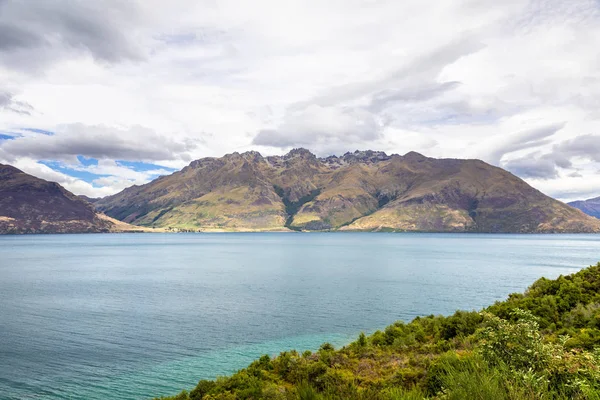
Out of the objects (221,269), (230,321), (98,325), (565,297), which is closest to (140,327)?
→ (98,325)

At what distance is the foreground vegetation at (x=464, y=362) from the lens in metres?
11.1

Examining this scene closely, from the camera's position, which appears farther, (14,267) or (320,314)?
(14,267)

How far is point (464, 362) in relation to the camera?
18062 mm

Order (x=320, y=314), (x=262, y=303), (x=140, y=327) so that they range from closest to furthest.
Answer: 1. (x=140, y=327)
2. (x=320, y=314)
3. (x=262, y=303)

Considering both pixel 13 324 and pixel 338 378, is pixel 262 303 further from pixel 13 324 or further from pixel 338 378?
pixel 338 378

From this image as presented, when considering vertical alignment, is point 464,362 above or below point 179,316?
above

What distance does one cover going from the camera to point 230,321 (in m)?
62.7

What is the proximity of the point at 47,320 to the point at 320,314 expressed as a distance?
4520 cm

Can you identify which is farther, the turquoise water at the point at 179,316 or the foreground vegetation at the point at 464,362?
the turquoise water at the point at 179,316

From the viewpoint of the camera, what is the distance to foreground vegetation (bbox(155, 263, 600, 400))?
11.1 meters

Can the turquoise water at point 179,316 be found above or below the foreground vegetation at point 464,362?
below

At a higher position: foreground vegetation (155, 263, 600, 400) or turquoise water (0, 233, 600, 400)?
foreground vegetation (155, 263, 600, 400)

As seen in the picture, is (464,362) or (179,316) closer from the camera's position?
(464,362)

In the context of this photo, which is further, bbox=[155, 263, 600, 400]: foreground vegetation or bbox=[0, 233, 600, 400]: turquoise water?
bbox=[0, 233, 600, 400]: turquoise water
